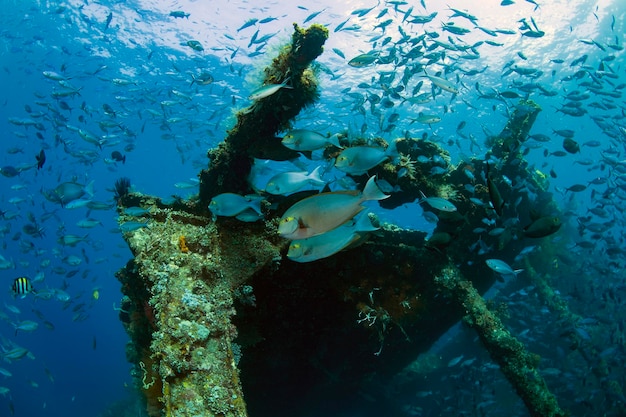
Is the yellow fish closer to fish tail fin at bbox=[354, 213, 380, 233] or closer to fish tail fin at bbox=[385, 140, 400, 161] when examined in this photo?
fish tail fin at bbox=[354, 213, 380, 233]

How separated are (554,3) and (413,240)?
28570mm

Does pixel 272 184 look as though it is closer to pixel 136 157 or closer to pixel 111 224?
pixel 136 157

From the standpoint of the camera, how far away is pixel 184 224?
464cm

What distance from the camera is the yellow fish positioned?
8.72ft

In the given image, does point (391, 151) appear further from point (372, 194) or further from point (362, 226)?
point (372, 194)

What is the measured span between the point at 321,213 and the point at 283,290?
3352 mm

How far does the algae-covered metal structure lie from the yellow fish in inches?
49.5

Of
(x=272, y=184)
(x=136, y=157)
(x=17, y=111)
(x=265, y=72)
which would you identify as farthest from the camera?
(x=136, y=157)

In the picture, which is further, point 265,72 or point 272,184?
point 265,72

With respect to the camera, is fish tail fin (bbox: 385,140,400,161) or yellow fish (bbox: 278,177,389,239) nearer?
yellow fish (bbox: 278,177,389,239)

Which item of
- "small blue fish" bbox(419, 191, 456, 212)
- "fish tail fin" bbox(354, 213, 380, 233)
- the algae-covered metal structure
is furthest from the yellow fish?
"small blue fish" bbox(419, 191, 456, 212)

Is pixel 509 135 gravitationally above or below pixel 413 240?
above

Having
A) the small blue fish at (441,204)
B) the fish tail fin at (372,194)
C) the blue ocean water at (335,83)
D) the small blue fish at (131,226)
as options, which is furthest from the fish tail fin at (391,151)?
the small blue fish at (131,226)

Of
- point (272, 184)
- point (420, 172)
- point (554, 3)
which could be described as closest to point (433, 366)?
point (420, 172)
